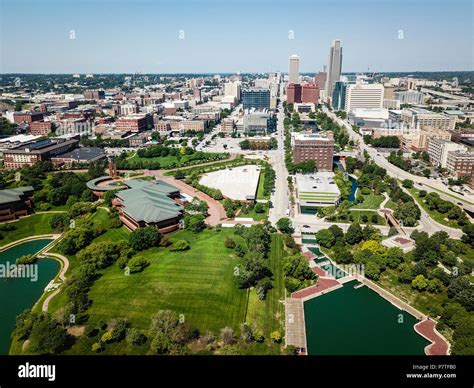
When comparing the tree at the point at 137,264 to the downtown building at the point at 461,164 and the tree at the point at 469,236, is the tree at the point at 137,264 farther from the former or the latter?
the downtown building at the point at 461,164

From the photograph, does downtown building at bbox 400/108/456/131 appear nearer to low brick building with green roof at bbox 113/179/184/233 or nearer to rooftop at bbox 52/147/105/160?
low brick building with green roof at bbox 113/179/184/233

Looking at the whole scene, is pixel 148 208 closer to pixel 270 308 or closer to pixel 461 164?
pixel 270 308

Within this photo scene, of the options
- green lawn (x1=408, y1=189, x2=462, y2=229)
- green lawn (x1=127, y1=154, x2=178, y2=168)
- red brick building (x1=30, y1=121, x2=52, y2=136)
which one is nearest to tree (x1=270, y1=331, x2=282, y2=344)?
green lawn (x1=408, y1=189, x2=462, y2=229)

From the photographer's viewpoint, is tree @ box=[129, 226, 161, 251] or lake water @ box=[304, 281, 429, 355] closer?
lake water @ box=[304, 281, 429, 355]

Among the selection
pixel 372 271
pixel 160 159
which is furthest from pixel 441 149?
pixel 160 159

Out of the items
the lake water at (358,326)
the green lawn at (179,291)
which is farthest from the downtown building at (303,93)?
the lake water at (358,326)
